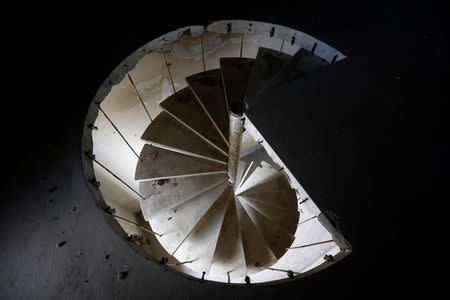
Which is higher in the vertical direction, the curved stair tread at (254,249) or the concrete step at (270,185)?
the concrete step at (270,185)

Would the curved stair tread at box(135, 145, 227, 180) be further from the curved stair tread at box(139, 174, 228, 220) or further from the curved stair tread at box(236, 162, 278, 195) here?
the curved stair tread at box(236, 162, 278, 195)

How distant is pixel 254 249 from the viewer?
326 cm

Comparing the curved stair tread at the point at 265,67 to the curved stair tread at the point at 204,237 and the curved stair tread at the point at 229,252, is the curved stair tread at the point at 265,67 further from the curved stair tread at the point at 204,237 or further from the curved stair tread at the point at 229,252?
the curved stair tread at the point at 229,252

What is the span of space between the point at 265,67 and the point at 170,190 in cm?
174

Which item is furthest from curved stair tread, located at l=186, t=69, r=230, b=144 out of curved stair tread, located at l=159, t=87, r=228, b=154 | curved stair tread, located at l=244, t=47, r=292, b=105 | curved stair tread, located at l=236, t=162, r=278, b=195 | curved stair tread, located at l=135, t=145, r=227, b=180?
curved stair tread, located at l=236, t=162, r=278, b=195

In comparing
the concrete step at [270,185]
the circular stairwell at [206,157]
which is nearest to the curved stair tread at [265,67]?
the circular stairwell at [206,157]

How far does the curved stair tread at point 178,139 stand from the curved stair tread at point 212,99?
0.77ft

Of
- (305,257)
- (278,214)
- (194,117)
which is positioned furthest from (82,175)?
(305,257)

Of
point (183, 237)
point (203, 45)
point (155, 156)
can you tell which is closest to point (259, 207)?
point (183, 237)

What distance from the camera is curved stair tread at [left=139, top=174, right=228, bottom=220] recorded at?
10.2 ft

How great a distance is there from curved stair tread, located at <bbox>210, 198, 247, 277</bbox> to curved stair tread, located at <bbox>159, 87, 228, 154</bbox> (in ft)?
3.10

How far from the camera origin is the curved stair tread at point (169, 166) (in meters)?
2.91

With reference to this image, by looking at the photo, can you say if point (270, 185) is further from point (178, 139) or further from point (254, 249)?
point (178, 139)

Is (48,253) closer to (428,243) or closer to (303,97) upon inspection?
(303,97)
